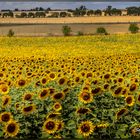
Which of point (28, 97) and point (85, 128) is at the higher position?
point (28, 97)

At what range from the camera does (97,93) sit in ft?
20.7

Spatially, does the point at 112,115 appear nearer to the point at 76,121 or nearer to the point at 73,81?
the point at 76,121

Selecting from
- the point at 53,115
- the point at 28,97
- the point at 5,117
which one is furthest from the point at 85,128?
the point at 28,97

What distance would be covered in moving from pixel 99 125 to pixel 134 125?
39cm

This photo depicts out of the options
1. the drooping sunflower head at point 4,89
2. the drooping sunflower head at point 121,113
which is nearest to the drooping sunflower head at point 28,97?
the drooping sunflower head at point 4,89

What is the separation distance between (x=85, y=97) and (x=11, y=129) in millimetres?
1089

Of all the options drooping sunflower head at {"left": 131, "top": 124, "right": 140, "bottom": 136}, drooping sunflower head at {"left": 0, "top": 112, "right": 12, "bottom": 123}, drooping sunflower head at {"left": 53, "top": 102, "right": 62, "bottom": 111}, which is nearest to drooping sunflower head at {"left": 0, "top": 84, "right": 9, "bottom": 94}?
drooping sunflower head at {"left": 53, "top": 102, "right": 62, "bottom": 111}

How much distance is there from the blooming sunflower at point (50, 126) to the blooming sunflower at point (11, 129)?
0.96 ft

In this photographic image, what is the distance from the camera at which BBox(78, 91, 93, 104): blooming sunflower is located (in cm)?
604

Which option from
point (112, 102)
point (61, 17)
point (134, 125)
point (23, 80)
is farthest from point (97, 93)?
point (61, 17)

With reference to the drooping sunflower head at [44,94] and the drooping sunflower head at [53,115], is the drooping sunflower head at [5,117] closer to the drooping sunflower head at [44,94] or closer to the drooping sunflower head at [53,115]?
the drooping sunflower head at [53,115]

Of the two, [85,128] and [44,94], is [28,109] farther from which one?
[85,128]

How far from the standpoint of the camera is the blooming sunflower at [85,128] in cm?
538

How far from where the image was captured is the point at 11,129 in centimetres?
532
